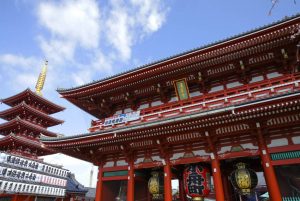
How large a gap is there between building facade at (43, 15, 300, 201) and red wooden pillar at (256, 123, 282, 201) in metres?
0.04

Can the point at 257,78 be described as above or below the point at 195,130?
above

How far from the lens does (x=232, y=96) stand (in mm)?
10930

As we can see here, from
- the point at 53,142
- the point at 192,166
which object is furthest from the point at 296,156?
the point at 53,142

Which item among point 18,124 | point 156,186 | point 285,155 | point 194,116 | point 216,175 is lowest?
point 156,186

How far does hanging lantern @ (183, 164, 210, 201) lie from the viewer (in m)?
10.8

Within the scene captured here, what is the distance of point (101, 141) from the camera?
12156 millimetres

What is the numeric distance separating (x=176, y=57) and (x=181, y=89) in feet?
6.01

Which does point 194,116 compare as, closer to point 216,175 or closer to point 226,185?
point 216,175

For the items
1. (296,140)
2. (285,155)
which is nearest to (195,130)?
(285,155)

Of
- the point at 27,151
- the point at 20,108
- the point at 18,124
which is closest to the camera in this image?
the point at 18,124

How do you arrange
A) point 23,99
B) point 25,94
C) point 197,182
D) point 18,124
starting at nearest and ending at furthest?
point 197,182, point 18,124, point 25,94, point 23,99

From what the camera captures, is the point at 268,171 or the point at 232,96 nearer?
the point at 268,171

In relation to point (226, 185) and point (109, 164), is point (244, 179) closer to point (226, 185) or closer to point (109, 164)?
point (226, 185)

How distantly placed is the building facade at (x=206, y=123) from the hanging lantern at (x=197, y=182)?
47 mm
